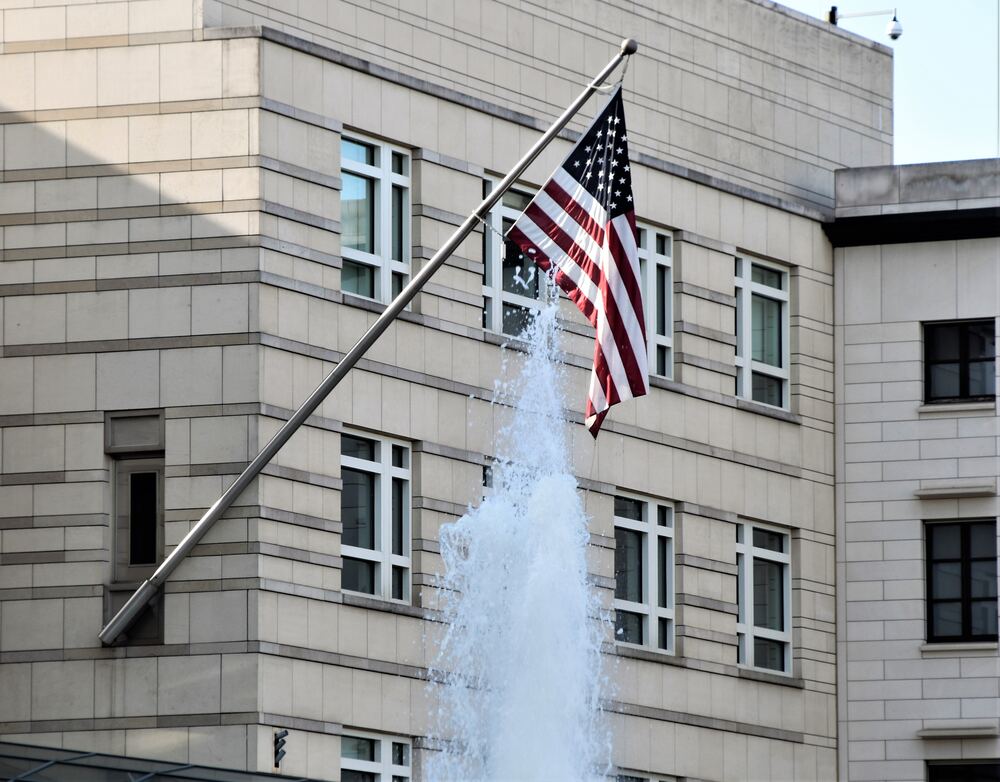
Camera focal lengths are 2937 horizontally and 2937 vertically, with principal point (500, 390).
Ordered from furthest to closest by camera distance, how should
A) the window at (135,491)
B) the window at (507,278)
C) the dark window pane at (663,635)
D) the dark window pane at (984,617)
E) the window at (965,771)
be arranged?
the dark window pane at (984,617)
the window at (965,771)
the dark window pane at (663,635)
the window at (507,278)
the window at (135,491)

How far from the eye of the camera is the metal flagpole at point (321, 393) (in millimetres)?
33406

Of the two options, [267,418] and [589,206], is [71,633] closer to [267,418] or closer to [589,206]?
[267,418]

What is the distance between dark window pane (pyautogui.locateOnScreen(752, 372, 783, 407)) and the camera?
4306cm

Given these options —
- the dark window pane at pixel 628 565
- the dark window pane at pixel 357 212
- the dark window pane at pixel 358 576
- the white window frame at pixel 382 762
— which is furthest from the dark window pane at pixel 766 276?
the white window frame at pixel 382 762

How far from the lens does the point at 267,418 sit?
34906 mm

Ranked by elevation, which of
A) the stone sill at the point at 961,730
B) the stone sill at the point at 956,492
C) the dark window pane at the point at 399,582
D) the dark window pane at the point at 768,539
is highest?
the stone sill at the point at 956,492

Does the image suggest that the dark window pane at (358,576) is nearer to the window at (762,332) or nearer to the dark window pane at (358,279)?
the dark window pane at (358,279)

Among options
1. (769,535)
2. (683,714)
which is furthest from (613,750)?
(769,535)

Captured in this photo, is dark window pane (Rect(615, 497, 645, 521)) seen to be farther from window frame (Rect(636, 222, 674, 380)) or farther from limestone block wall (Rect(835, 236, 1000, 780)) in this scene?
limestone block wall (Rect(835, 236, 1000, 780))

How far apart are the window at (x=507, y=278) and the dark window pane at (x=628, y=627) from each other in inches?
167

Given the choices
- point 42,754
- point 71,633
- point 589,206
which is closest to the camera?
point 42,754

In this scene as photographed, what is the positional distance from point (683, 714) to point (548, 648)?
4560 millimetres

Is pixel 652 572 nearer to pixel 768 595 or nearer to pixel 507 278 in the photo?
pixel 768 595

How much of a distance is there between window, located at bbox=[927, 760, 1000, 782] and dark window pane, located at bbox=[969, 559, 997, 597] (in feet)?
8.09
